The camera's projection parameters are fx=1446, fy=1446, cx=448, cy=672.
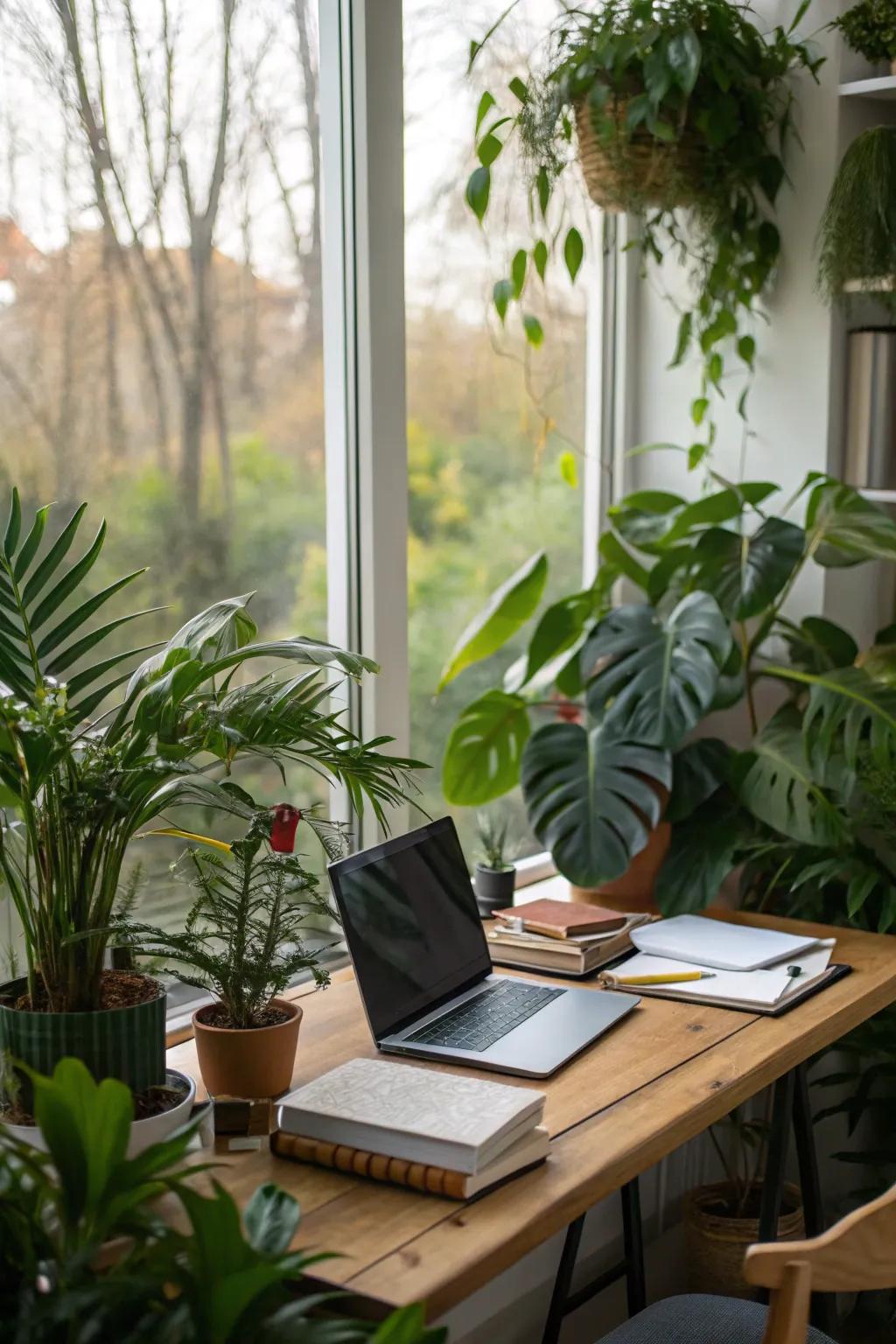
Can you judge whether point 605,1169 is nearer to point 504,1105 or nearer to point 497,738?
point 504,1105

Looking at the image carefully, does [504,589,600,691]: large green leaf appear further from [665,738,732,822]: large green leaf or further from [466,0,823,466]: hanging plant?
[466,0,823,466]: hanging plant

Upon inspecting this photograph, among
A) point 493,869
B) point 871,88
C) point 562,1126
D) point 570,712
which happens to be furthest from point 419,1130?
point 871,88

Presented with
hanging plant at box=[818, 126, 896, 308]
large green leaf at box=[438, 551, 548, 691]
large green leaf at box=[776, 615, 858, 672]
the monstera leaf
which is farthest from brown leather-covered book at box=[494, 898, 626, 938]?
hanging plant at box=[818, 126, 896, 308]

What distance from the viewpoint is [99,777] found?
143cm

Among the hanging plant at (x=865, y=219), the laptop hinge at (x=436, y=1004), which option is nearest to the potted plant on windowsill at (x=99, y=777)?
the laptop hinge at (x=436, y=1004)

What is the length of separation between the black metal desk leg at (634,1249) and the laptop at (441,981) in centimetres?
43

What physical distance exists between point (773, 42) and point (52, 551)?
1.70 meters

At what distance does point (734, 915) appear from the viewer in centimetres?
232

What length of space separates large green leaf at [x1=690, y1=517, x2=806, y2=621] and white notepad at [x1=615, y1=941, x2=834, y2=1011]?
608mm

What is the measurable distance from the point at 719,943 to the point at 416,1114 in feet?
2.57

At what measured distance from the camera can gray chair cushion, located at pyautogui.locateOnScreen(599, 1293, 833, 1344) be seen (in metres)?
1.68

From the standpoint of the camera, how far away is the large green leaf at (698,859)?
2332 millimetres

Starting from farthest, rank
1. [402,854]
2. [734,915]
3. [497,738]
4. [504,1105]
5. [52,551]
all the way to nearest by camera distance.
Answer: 1. [497,738]
2. [734,915]
3. [402,854]
4. [52,551]
5. [504,1105]

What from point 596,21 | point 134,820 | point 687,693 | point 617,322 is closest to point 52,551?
point 134,820
